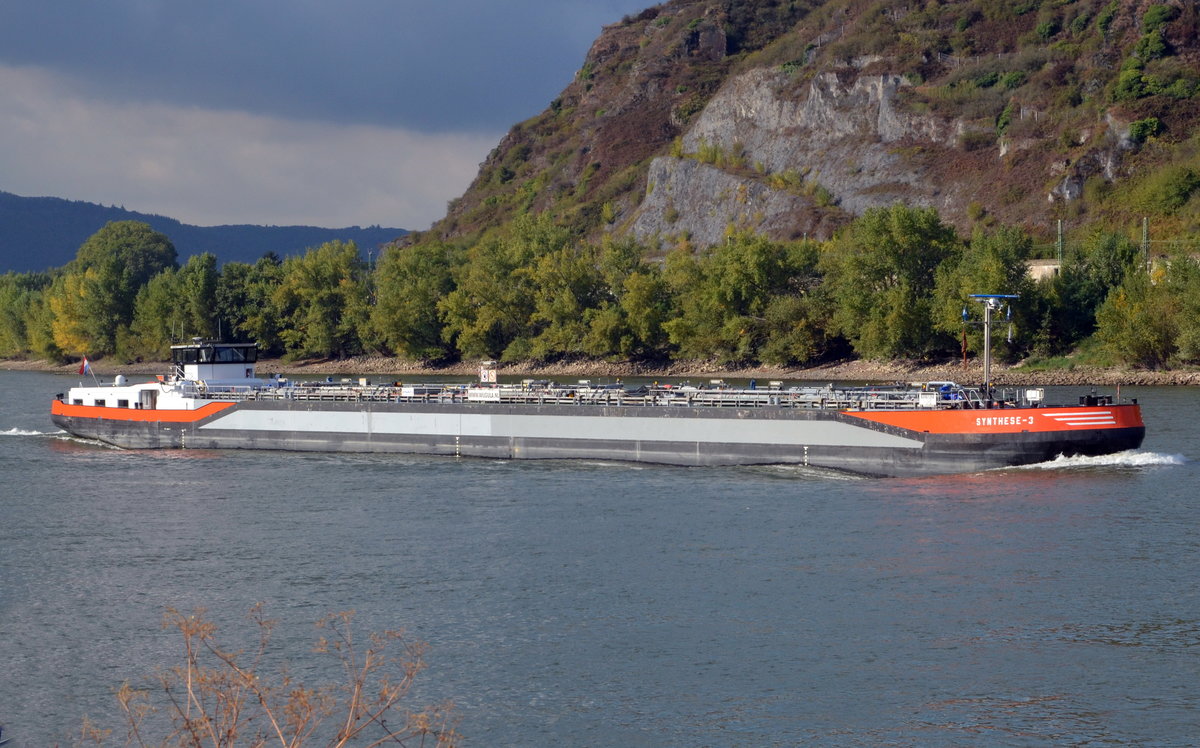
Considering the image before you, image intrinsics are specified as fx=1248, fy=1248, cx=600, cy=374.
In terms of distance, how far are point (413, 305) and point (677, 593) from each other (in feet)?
343

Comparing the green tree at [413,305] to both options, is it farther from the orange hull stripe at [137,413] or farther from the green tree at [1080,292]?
the orange hull stripe at [137,413]

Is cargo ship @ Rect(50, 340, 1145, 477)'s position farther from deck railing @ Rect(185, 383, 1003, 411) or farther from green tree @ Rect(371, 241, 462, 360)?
green tree @ Rect(371, 241, 462, 360)

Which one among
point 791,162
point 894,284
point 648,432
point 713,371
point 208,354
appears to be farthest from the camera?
point 791,162

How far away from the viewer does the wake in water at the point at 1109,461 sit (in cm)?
4350

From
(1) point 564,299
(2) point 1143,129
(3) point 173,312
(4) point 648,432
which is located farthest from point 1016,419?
(3) point 173,312

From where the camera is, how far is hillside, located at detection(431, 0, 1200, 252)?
439 feet

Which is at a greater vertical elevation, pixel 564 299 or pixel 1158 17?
pixel 1158 17

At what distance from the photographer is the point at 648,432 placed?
164 ft

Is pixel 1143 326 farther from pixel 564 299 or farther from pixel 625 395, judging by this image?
pixel 625 395

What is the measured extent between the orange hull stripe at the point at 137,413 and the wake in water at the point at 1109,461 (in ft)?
118

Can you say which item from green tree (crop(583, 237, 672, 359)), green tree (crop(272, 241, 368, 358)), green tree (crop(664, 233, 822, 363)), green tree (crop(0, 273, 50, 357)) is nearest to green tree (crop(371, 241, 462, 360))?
green tree (crop(272, 241, 368, 358))

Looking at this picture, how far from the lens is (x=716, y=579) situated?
3112cm

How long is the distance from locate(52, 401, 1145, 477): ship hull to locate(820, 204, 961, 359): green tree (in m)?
55.2

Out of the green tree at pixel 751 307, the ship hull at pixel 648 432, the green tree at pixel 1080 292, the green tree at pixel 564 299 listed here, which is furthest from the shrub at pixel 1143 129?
the ship hull at pixel 648 432
